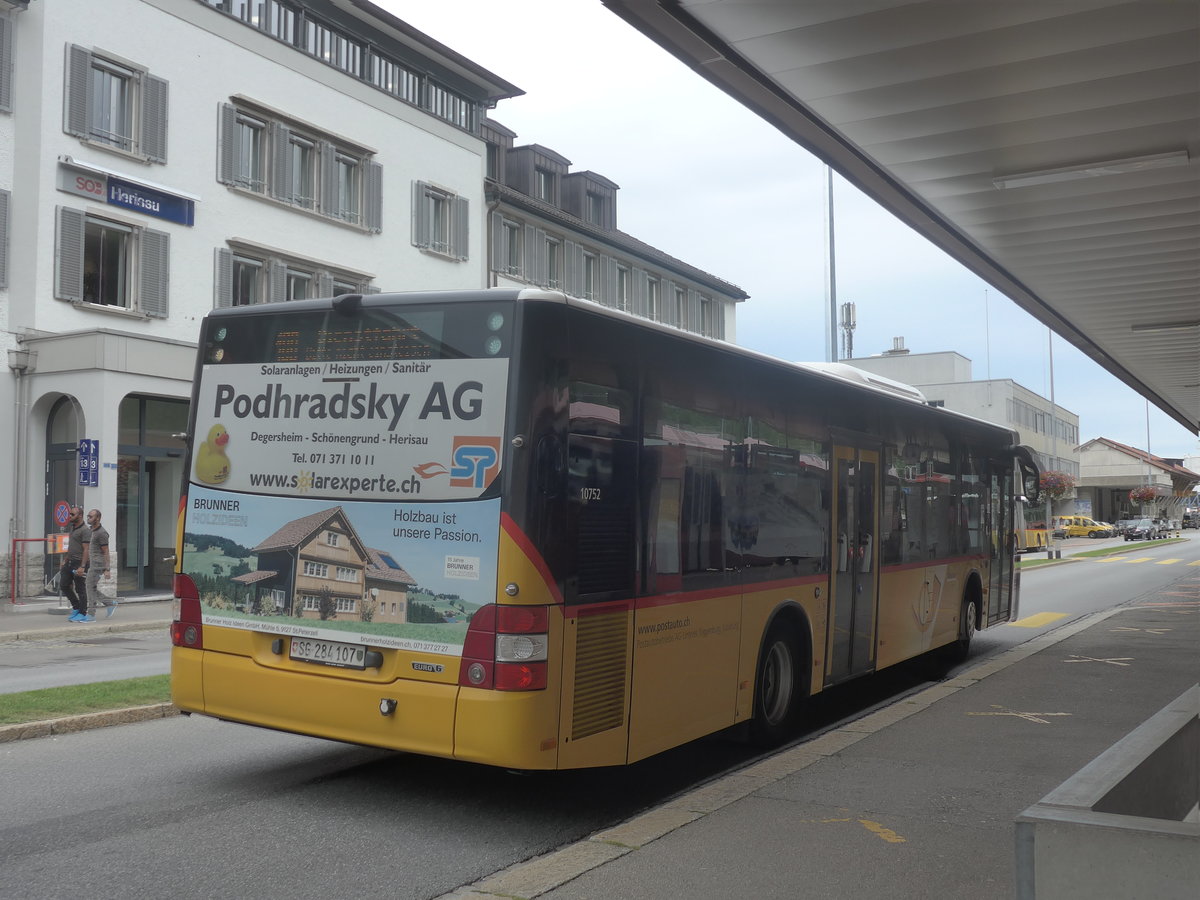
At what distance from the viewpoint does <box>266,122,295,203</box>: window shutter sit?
89.6 ft

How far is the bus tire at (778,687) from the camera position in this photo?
27.1 feet

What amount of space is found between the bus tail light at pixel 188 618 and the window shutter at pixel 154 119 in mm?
19253

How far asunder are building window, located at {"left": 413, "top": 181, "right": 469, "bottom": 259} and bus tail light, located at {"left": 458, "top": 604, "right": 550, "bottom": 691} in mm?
26837

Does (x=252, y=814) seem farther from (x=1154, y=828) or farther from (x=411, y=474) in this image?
(x=1154, y=828)

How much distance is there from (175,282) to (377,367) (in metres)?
19.8

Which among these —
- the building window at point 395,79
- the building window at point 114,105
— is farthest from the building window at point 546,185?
the building window at point 114,105

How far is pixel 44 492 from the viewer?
2256cm

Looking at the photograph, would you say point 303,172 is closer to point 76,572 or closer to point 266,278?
point 266,278

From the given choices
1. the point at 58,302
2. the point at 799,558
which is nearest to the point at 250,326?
the point at 799,558

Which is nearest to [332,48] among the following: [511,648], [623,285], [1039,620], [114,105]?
[114,105]

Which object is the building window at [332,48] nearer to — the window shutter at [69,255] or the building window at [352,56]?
the building window at [352,56]

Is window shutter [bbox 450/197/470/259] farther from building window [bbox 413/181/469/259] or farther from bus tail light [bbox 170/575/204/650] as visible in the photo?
bus tail light [bbox 170/575/204/650]

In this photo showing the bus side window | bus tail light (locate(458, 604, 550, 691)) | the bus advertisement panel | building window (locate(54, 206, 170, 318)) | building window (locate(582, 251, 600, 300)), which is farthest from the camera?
building window (locate(582, 251, 600, 300))

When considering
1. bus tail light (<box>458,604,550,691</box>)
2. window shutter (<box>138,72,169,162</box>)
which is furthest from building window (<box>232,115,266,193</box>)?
bus tail light (<box>458,604,550,691</box>)
